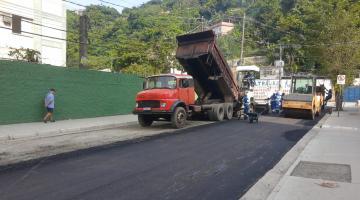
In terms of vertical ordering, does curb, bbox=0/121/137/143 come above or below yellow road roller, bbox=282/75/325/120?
below

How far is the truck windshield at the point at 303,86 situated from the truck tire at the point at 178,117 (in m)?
9.09

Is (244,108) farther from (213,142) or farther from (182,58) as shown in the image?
(213,142)

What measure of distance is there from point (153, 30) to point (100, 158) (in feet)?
137

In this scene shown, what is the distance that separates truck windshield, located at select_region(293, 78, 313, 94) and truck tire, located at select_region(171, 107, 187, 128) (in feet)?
29.8

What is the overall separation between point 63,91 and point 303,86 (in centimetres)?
1350

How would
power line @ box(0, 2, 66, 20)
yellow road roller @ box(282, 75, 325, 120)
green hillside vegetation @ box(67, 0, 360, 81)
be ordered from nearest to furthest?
yellow road roller @ box(282, 75, 325, 120) → power line @ box(0, 2, 66, 20) → green hillside vegetation @ box(67, 0, 360, 81)

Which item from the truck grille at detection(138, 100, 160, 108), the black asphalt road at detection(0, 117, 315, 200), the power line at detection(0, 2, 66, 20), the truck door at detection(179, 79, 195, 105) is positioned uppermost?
the power line at detection(0, 2, 66, 20)

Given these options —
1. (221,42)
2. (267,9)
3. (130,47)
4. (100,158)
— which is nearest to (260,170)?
(100,158)

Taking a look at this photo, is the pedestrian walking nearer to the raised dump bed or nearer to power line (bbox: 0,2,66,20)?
the raised dump bed

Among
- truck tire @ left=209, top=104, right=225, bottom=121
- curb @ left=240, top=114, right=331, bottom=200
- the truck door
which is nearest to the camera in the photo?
curb @ left=240, top=114, right=331, bottom=200

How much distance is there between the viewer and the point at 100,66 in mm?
46188

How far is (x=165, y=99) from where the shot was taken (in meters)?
15.9

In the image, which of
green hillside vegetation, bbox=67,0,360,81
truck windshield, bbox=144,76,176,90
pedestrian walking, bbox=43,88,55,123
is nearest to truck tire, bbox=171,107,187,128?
truck windshield, bbox=144,76,176,90

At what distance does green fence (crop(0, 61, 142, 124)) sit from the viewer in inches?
641
